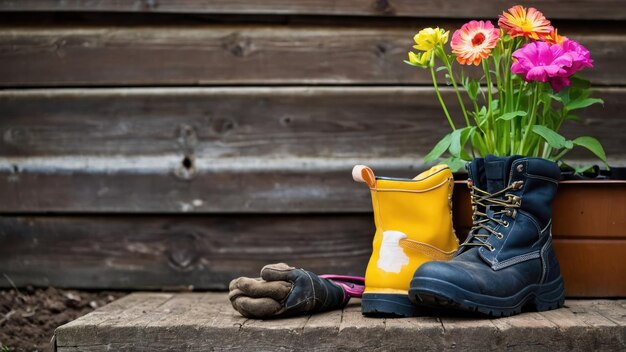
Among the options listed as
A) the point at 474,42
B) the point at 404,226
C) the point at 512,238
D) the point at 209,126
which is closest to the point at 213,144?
the point at 209,126

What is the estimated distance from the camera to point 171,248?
2.36 meters

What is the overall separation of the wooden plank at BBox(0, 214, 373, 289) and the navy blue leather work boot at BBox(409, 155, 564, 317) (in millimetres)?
679

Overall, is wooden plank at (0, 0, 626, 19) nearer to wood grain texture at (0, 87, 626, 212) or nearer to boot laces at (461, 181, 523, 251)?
wood grain texture at (0, 87, 626, 212)

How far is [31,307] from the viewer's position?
231cm

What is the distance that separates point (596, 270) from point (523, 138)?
0.43 m

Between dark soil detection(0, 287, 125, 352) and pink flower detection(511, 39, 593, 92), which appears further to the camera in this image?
dark soil detection(0, 287, 125, 352)

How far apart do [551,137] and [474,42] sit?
315 millimetres

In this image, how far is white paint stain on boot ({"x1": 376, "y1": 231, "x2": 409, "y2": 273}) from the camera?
67.2 inches

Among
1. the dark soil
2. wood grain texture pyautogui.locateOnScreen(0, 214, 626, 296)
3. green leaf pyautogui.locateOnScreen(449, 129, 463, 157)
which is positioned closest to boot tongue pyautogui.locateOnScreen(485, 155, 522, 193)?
green leaf pyautogui.locateOnScreen(449, 129, 463, 157)

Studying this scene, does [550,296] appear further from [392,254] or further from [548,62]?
[548,62]

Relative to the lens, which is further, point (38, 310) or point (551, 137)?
point (38, 310)

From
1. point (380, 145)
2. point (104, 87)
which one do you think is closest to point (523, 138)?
point (380, 145)

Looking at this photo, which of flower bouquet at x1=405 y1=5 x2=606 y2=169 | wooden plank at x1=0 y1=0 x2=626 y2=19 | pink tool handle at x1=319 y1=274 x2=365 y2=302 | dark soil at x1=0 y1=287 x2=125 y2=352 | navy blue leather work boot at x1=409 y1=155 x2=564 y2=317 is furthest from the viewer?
wooden plank at x1=0 y1=0 x2=626 y2=19

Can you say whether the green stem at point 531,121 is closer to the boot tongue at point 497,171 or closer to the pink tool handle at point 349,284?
the boot tongue at point 497,171
